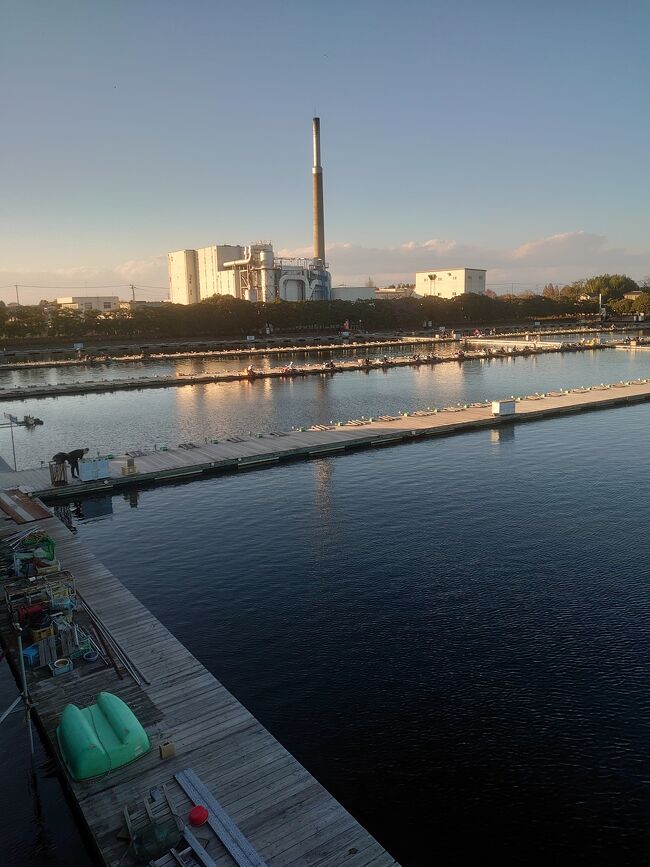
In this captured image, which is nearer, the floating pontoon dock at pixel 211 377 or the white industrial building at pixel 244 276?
the floating pontoon dock at pixel 211 377

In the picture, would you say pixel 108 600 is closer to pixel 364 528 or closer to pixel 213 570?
pixel 213 570

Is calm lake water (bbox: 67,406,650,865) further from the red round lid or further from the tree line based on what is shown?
the tree line

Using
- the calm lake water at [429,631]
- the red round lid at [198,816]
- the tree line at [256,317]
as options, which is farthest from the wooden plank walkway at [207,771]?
the tree line at [256,317]

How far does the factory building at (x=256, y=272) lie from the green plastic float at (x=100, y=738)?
12926cm

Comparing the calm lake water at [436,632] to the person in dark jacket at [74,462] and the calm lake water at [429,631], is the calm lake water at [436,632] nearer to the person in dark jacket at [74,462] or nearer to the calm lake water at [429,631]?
the calm lake water at [429,631]

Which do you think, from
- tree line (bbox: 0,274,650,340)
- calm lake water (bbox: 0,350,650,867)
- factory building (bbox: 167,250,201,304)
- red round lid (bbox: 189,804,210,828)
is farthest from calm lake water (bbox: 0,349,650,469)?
factory building (bbox: 167,250,201,304)

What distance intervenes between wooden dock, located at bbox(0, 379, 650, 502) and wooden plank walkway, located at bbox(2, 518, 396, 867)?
16916 millimetres

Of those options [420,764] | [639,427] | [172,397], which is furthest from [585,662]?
[172,397]

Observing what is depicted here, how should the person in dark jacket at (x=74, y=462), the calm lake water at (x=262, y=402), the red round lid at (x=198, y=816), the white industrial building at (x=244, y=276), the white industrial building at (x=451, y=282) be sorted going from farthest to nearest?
the white industrial building at (x=451, y=282)
the white industrial building at (x=244, y=276)
the calm lake water at (x=262, y=402)
the person in dark jacket at (x=74, y=462)
the red round lid at (x=198, y=816)

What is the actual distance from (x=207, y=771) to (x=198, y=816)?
1.32 metres

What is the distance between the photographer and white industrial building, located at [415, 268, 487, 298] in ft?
582

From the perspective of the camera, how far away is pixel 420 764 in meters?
13.2

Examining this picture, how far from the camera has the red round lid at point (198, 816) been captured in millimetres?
9984

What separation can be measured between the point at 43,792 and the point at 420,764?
23.9ft
